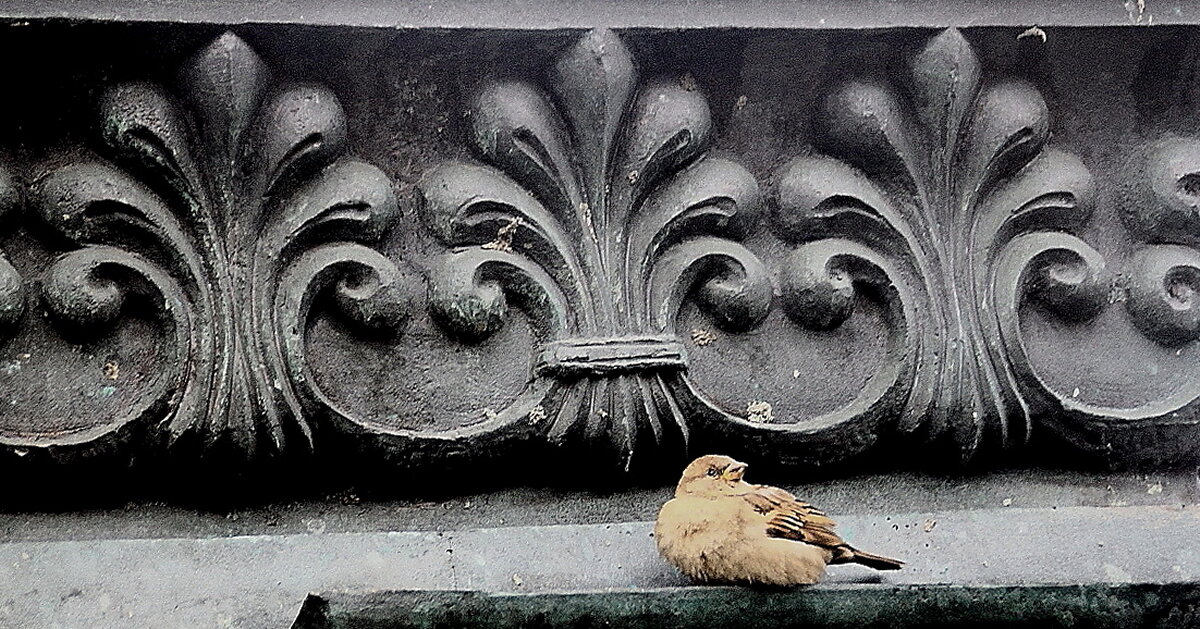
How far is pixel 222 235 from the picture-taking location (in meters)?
1.40

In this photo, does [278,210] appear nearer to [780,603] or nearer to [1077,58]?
[780,603]

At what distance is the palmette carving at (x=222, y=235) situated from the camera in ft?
4.49

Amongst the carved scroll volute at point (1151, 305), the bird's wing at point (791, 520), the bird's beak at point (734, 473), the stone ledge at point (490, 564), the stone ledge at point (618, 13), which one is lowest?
the stone ledge at point (490, 564)

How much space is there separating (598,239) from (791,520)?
0.34m

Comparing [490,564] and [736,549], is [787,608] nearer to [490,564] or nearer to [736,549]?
[736,549]

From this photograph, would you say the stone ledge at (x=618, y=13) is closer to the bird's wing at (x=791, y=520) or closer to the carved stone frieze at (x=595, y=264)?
the carved stone frieze at (x=595, y=264)

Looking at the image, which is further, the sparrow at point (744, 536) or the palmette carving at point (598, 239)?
the palmette carving at point (598, 239)

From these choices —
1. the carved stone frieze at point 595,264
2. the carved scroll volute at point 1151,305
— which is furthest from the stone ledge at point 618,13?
the carved scroll volute at point 1151,305

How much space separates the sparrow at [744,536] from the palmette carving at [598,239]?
124mm

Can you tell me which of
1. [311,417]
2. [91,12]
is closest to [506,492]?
[311,417]

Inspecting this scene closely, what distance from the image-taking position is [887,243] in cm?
149

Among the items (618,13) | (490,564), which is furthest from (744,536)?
(618,13)

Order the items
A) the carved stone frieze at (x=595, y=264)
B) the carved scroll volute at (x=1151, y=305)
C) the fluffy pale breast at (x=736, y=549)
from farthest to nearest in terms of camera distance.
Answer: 1. the carved scroll volute at (x=1151, y=305)
2. the carved stone frieze at (x=595, y=264)
3. the fluffy pale breast at (x=736, y=549)

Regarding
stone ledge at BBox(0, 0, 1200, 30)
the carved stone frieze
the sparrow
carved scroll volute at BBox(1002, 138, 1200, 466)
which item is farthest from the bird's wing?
stone ledge at BBox(0, 0, 1200, 30)
